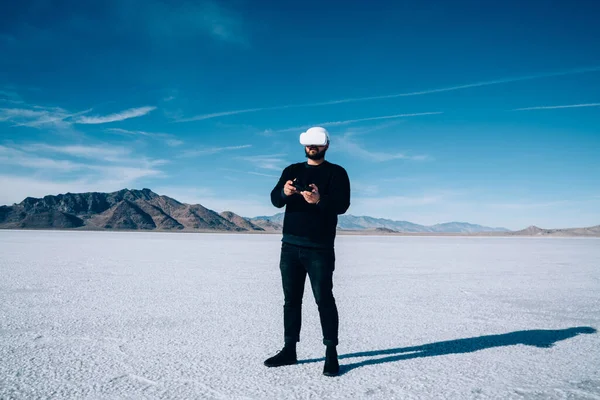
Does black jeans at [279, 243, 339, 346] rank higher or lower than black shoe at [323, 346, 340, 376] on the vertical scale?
higher

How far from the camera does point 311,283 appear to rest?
3146mm

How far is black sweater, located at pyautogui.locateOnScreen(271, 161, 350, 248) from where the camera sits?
3104mm

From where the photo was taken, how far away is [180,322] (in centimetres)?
468

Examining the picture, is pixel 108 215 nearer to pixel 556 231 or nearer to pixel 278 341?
pixel 556 231

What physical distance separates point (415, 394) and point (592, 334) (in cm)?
280

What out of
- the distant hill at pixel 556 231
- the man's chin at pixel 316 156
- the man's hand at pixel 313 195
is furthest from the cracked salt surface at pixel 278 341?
the distant hill at pixel 556 231

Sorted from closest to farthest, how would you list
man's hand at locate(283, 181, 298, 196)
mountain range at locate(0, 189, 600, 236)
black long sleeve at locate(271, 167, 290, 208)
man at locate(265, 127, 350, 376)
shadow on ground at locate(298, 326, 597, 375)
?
man's hand at locate(283, 181, 298, 196)
man at locate(265, 127, 350, 376)
black long sleeve at locate(271, 167, 290, 208)
shadow on ground at locate(298, 326, 597, 375)
mountain range at locate(0, 189, 600, 236)

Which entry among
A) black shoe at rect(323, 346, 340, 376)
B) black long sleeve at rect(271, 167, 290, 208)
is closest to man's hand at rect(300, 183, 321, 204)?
black long sleeve at rect(271, 167, 290, 208)

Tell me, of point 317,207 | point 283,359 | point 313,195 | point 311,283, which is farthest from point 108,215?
point 313,195

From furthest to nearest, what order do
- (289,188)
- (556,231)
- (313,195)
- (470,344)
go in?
(556,231) < (470,344) < (289,188) < (313,195)

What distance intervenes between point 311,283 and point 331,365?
2.01 ft

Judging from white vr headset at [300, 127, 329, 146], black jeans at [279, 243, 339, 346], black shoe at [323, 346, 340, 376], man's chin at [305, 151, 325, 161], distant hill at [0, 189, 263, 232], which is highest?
distant hill at [0, 189, 263, 232]

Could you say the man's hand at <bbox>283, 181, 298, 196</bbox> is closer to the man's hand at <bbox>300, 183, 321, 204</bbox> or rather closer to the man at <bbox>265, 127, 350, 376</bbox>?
the man at <bbox>265, 127, 350, 376</bbox>

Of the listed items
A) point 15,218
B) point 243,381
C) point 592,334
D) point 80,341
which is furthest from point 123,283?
point 15,218
